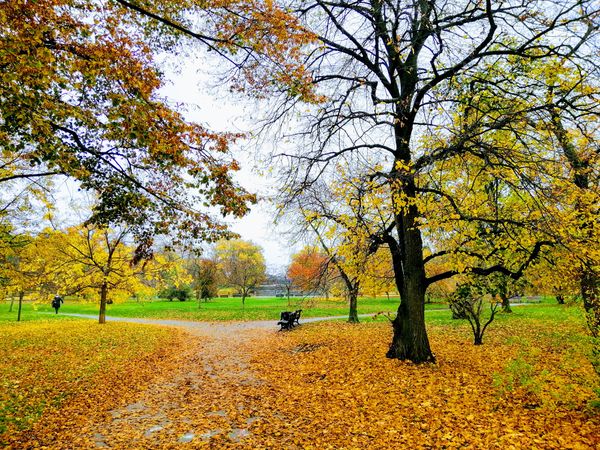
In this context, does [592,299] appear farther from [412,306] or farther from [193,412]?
[193,412]

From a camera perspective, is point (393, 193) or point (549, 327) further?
point (549, 327)

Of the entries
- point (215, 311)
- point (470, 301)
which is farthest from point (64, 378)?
point (215, 311)

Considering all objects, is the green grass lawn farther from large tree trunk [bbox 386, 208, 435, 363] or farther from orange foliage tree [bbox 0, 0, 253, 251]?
orange foliage tree [bbox 0, 0, 253, 251]

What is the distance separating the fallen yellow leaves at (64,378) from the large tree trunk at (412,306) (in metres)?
6.60

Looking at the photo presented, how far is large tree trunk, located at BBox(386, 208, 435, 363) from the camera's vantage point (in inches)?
352

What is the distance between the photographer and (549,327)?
15.1m

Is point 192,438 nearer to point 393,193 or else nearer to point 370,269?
point 393,193

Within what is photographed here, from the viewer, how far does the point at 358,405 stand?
20.6 ft

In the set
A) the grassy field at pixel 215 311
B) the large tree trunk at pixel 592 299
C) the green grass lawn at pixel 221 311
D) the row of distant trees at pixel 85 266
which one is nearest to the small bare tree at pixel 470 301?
the large tree trunk at pixel 592 299

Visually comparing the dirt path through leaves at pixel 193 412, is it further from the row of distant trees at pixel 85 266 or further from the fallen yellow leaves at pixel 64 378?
the row of distant trees at pixel 85 266

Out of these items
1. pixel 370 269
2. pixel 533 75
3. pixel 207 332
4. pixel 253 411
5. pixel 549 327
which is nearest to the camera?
pixel 253 411

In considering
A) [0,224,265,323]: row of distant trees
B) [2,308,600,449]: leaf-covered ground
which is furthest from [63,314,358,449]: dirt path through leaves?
[0,224,265,323]: row of distant trees

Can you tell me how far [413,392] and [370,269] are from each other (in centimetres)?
456

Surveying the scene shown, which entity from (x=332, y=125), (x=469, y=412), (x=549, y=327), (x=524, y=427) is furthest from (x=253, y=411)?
(x=549, y=327)
